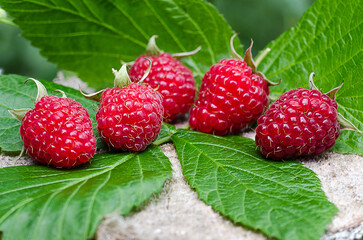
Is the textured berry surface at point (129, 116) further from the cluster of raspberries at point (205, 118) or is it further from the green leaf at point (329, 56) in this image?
the green leaf at point (329, 56)

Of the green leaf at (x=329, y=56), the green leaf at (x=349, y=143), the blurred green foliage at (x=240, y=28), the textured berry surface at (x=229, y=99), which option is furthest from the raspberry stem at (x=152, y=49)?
the blurred green foliage at (x=240, y=28)

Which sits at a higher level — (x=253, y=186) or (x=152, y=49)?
(x=152, y=49)

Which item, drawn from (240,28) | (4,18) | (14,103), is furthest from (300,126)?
(240,28)

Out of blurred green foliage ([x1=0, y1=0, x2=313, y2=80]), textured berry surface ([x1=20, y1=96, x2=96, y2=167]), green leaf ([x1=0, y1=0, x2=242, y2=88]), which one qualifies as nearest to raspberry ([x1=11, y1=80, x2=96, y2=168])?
textured berry surface ([x1=20, y1=96, x2=96, y2=167])

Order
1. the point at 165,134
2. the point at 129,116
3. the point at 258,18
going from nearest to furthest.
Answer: the point at 129,116 < the point at 165,134 < the point at 258,18

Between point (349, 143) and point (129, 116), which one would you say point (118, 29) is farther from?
point (349, 143)

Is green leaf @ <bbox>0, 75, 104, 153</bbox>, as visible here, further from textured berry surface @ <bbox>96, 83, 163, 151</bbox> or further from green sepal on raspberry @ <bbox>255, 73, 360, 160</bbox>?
green sepal on raspberry @ <bbox>255, 73, 360, 160</bbox>
